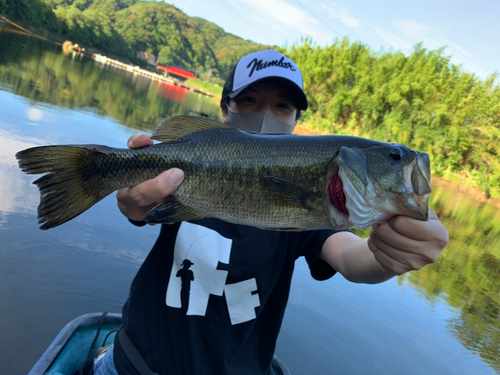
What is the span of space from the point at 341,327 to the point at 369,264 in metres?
4.13

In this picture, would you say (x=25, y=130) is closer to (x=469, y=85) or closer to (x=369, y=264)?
(x=369, y=264)

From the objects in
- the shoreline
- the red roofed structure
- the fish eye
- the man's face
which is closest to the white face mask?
the man's face

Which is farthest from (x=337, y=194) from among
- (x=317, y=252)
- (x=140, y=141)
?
(x=140, y=141)

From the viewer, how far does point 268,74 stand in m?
2.62

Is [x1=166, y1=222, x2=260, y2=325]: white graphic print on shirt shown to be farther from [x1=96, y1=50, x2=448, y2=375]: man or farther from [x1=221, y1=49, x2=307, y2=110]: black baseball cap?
[x1=221, y1=49, x2=307, y2=110]: black baseball cap

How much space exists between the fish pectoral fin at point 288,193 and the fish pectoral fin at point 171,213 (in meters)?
0.42

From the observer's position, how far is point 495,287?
9391 millimetres

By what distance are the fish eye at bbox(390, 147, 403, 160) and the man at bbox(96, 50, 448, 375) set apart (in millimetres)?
512

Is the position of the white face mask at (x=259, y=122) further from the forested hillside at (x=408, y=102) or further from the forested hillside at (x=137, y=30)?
the forested hillside at (x=137, y=30)

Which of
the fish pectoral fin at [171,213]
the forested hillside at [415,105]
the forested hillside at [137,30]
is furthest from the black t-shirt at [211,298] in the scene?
the forested hillside at [137,30]

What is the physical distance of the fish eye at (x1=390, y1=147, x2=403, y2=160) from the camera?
5.34 feet

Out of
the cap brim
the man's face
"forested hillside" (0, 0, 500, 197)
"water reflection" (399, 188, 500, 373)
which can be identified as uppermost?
"forested hillside" (0, 0, 500, 197)

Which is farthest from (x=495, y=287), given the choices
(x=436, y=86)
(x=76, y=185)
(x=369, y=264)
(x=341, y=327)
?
(x=436, y=86)

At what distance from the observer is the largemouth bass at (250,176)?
1.61 m
